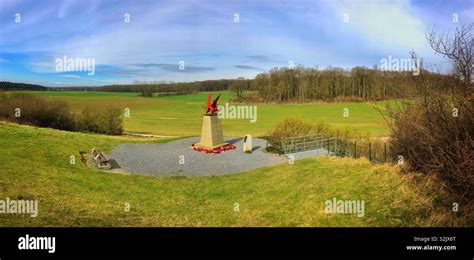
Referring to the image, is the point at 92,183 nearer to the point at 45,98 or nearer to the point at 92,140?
the point at 92,140

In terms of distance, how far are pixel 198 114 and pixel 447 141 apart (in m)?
33.2

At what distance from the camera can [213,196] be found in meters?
9.87

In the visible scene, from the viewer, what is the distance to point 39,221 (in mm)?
6621

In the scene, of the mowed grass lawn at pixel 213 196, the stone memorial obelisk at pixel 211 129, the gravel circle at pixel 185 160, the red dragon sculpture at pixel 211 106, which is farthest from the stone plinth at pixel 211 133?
the mowed grass lawn at pixel 213 196

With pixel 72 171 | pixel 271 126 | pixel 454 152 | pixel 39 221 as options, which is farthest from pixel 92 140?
pixel 454 152

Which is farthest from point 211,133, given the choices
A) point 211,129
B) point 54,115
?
point 54,115

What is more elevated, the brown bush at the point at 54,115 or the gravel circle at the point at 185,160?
the brown bush at the point at 54,115

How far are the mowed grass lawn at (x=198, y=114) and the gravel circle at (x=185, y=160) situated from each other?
4.55 m

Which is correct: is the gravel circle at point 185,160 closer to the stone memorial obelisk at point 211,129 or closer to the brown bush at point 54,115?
the stone memorial obelisk at point 211,129

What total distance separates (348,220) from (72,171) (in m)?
9.59

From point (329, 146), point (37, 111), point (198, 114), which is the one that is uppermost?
point (37, 111)

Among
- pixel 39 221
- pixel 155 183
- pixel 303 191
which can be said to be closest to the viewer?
pixel 39 221

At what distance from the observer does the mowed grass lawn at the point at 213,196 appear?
641 centimetres

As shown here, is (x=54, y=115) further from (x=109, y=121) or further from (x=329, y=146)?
(x=329, y=146)
